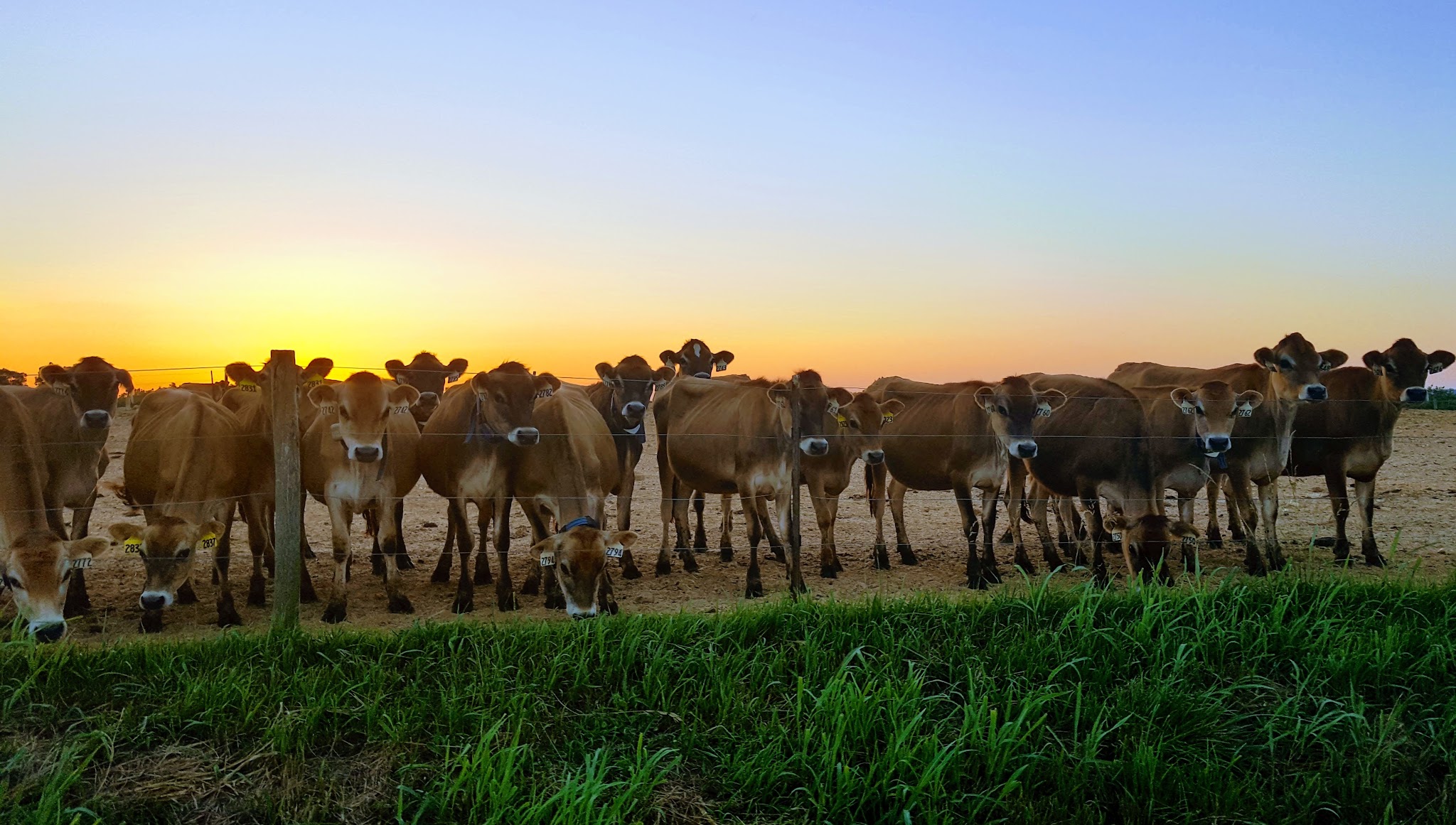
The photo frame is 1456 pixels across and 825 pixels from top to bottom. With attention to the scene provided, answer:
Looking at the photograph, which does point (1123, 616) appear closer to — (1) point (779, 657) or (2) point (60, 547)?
(1) point (779, 657)

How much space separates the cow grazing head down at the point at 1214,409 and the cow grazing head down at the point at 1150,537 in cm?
155

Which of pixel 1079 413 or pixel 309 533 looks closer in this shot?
pixel 1079 413

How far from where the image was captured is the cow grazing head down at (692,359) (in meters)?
14.3

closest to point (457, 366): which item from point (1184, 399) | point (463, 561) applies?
point (463, 561)

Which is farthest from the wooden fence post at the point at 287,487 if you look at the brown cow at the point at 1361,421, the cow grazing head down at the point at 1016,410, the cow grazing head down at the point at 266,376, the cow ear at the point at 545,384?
the brown cow at the point at 1361,421

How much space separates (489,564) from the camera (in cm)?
1016

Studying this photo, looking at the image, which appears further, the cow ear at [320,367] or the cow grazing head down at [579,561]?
the cow ear at [320,367]

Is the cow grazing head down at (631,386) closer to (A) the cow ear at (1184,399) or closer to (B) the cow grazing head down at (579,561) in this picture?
(B) the cow grazing head down at (579,561)

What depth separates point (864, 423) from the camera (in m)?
10.2

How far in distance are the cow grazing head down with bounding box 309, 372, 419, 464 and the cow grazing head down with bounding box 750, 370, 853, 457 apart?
3.65 meters

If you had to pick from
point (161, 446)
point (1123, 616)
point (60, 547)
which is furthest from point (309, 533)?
point (1123, 616)

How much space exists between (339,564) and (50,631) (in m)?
2.04

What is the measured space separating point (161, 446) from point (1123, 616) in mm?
7999

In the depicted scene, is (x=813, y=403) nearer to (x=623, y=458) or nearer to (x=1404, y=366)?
(x=623, y=458)
